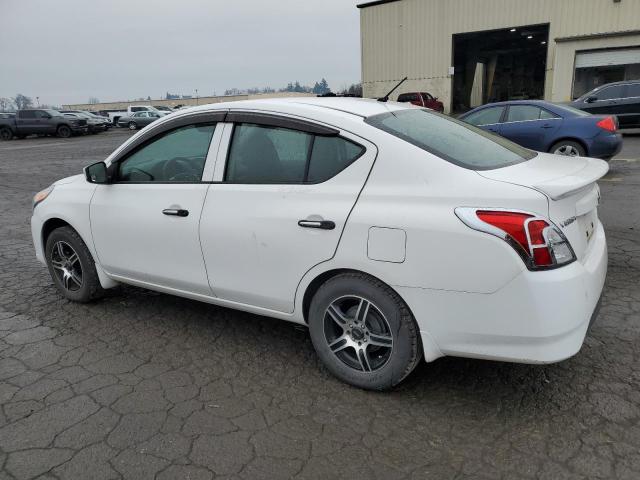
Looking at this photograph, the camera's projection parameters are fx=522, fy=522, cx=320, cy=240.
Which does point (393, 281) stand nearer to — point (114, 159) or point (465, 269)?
point (465, 269)

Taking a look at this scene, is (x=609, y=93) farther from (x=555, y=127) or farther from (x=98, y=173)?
(x=98, y=173)

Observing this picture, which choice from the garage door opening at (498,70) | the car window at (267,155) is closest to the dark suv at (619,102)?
the car window at (267,155)

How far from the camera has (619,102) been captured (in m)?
15.3

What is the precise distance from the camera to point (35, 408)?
2.88 m

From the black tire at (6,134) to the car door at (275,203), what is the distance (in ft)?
103

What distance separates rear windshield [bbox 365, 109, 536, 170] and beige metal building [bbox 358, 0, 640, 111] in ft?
83.2

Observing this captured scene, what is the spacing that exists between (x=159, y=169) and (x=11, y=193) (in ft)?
27.9

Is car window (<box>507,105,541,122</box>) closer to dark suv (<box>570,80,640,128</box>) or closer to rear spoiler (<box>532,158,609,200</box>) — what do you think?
dark suv (<box>570,80,640,128</box>)

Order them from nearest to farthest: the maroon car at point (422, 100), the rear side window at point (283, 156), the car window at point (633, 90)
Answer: the rear side window at point (283, 156)
the car window at point (633, 90)
the maroon car at point (422, 100)

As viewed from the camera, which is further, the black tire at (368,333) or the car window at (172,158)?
the car window at (172,158)

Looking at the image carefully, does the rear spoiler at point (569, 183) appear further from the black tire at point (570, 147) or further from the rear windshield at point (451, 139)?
the black tire at point (570, 147)

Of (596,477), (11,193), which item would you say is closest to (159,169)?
(596,477)

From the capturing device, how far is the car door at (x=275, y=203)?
2.83 m

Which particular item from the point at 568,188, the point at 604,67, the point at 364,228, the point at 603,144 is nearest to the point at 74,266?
the point at 364,228
